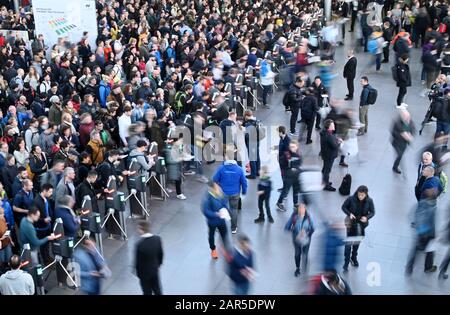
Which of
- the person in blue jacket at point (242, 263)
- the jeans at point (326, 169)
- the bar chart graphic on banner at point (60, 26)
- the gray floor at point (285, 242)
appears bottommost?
the gray floor at point (285, 242)

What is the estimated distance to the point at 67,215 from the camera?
8.75 meters

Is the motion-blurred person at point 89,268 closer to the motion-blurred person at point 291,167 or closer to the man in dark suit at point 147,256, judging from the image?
the man in dark suit at point 147,256

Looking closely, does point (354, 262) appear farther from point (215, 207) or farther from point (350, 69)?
point (350, 69)

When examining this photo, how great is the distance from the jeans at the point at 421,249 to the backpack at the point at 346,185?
7.97 ft

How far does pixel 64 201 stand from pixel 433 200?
5.02 meters

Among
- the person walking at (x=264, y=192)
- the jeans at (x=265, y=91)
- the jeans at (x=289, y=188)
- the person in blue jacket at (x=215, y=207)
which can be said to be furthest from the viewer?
the jeans at (x=265, y=91)

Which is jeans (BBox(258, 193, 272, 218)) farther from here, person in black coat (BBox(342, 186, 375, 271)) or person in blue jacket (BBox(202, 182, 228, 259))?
person in black coat (BBox(342, 186, 375, 271))

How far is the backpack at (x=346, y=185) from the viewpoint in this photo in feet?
36.6

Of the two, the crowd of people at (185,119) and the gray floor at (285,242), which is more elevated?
the crowd of people at (185,119)

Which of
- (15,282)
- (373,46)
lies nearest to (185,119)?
(15,282)

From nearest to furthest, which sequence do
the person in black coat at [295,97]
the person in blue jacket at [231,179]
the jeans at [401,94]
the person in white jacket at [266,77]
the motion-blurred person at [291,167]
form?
1. the person in blue jacket at [231,179]
2. the motion-blurred person at [291,167]
3. the person in black coat at [295,97]
4. the jeans at [401,94]
5. the person in white jacket at [266,77]

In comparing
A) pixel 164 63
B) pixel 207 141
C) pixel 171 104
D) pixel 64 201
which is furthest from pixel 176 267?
pixel 164 63

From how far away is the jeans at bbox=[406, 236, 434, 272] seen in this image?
849 centimetres

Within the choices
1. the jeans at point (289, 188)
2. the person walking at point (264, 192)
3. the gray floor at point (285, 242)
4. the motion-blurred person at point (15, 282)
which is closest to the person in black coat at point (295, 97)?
the gray floor at point (285, 242)
